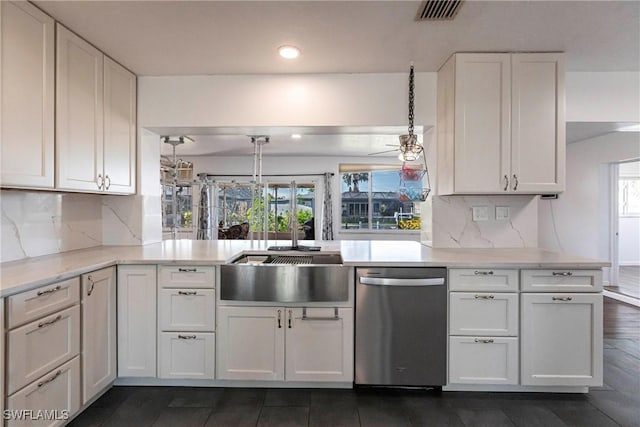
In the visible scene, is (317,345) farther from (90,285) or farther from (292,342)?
(90,285)

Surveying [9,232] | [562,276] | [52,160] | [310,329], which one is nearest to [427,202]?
[562,276]

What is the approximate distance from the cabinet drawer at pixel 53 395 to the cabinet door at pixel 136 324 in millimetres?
348

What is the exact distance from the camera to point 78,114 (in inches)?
81.4

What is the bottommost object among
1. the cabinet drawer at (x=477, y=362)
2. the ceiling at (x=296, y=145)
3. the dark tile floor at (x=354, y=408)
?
the dark tile floor at (x=354, y=408)

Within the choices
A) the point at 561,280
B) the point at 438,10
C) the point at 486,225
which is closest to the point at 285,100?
the point at 438,10

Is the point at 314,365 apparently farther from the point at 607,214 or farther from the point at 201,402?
the point at 607,214

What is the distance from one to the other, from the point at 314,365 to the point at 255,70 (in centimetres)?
216

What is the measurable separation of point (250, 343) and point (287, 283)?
459 millimetres

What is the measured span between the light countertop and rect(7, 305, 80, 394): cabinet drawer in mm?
189

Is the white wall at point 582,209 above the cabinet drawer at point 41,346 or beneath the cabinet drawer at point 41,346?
above

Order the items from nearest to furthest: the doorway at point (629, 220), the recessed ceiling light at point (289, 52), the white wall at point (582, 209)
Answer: the recessed ceiling light at point (289, 52) → the white wall at point (582, 209) → the doorway at point (629, 220)

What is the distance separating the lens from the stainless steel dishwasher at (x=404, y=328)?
80.7 inches

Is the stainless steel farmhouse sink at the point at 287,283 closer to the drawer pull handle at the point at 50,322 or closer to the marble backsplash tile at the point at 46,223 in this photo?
the drawer pull handle at the point at 50,322

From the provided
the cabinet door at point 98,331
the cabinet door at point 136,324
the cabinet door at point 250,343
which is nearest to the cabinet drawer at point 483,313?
the cabinet door at point 250,343
